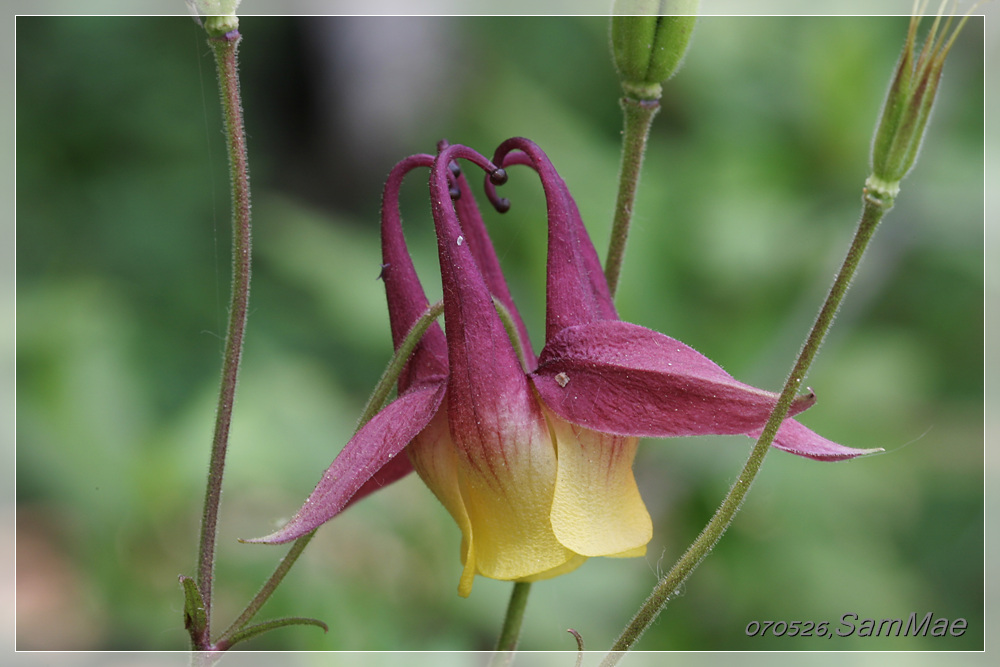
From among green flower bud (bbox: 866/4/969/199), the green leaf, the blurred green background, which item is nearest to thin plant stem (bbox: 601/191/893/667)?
green flower bud (bbox: 866/4/969/199)

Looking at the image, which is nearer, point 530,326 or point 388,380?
point 388,380

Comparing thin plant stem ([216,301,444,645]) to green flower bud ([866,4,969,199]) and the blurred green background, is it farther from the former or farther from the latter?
the blurred green background

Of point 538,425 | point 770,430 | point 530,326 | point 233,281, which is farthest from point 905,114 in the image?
point 530,326

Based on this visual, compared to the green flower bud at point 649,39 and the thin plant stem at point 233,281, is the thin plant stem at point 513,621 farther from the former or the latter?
the green flower bud at point 649,39

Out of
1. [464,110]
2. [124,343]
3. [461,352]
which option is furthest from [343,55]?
[461,352]

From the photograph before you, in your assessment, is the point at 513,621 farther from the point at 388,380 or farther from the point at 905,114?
the point at 905,114

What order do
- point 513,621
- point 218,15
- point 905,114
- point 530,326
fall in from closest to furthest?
point 905,114
point 218,15
point 513,621
point 530,326

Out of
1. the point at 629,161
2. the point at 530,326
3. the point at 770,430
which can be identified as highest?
the point at 629,161

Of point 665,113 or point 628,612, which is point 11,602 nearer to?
point 628,612
